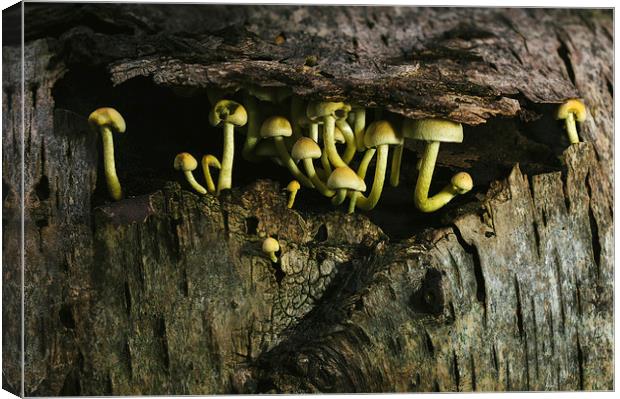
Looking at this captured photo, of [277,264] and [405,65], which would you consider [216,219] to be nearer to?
[277,264]

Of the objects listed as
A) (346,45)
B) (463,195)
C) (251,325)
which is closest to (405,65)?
(346,45)

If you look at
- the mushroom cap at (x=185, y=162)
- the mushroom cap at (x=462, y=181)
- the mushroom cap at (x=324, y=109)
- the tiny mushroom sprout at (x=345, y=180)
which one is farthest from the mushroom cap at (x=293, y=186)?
the mushroom cap at (x=462, y=181)

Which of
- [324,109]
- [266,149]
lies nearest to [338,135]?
[324,109]

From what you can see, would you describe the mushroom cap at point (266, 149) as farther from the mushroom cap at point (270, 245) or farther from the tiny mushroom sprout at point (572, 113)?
the tiny mushroom sprout at point (572, 113)

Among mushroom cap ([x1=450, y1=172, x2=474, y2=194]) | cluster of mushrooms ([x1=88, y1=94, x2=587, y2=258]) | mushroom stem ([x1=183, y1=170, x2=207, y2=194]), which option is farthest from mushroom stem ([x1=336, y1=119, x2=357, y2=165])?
mushroom stem ([x1=183, y1=170, x2=207, y2=194])

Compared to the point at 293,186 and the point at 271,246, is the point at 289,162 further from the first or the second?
the point at 271,246
